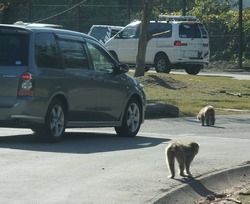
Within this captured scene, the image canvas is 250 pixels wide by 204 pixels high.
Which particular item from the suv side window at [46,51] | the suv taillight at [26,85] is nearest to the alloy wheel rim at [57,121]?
the suv taillight at [26,85]

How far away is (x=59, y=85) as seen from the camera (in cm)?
1345

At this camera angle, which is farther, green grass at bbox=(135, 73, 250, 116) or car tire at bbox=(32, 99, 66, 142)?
green grass at bbox=(135, 73, 250, 116)

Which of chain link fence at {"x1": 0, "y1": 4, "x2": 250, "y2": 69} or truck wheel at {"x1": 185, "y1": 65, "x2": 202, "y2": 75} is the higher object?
chain link fence at {"x1": 0, "y1": 4, "x2": 250, "y2": 69}

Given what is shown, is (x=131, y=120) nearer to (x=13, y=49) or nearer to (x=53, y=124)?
(x=53, y=124)

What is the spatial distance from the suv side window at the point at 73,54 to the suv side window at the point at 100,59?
0.83 feet

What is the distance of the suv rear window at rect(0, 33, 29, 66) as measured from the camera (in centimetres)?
1320

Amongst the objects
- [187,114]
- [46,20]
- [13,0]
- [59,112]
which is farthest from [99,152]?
[46,20]

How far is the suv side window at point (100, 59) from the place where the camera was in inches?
578

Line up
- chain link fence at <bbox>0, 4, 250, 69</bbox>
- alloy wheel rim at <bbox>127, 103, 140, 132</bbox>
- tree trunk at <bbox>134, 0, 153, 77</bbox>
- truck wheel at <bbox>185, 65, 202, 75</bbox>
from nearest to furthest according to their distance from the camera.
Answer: alloy wheel rim at <bbox>127, 103, 140, 132</bbox> → tree trunk at <bbox>134, 0, 153, 77</bbox> → truck wheel at <bbox>185, 65, 202, 75</bbox> → chain link fence at <bbox>0, 4, 250, 69</bbox>

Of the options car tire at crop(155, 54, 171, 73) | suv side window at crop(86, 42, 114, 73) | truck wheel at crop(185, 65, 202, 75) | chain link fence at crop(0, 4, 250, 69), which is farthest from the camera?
chain link fence at crop(0, 4, 250, 69)

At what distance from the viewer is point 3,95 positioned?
42.7 ft

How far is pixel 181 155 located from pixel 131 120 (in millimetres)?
4840

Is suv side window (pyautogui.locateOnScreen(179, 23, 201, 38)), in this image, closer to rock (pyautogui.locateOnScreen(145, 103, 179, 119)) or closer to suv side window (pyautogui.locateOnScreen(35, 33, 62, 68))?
rock (pyautogui.locateOnScreen(145, 103, 179, 119))

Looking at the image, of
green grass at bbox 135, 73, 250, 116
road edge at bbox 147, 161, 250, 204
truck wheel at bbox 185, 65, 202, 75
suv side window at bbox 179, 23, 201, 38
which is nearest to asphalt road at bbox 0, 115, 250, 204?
road edge at bbox 147, 161, 250, 204
